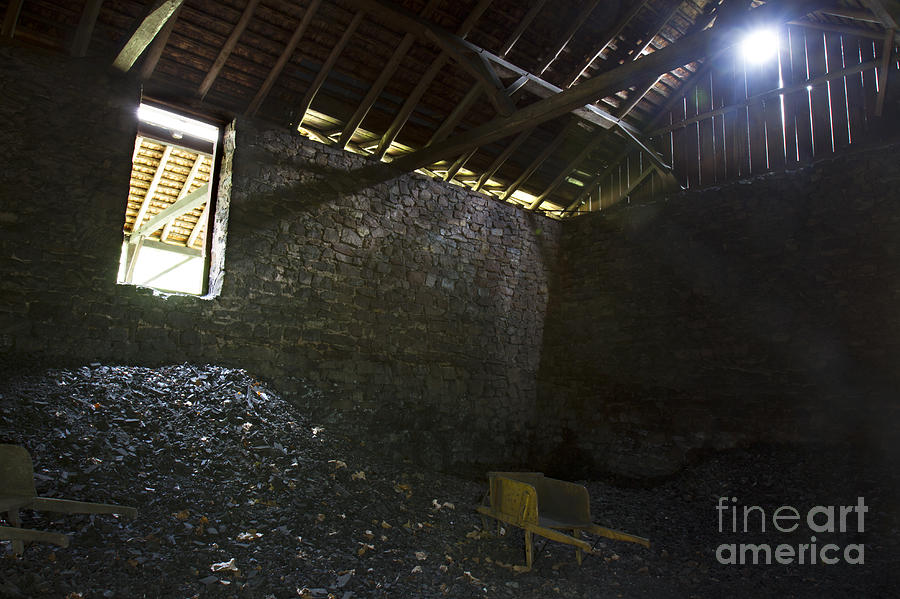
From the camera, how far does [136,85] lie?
653 centimetres

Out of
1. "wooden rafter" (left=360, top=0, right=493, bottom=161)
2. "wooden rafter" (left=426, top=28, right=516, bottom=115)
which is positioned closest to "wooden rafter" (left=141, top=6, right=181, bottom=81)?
"wooden rafter" (left=360, top=0, right=493, bottom=161)

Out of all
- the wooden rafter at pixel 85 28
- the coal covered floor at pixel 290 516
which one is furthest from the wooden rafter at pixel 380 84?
the coal covered floor at pixel 290 516

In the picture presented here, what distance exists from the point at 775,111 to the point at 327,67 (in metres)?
6.13

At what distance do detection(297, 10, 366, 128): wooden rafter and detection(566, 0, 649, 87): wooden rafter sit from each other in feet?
9.89

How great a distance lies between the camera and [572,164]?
9516mm

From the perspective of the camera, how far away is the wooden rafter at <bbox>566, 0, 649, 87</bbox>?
7.66 meters

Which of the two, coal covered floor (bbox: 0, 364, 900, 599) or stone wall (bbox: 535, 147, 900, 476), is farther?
stone wall (bbox: 535, 147, 900, 476)

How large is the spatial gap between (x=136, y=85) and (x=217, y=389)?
3.44 metres

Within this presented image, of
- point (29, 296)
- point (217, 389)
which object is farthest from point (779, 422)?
point (29, 296)

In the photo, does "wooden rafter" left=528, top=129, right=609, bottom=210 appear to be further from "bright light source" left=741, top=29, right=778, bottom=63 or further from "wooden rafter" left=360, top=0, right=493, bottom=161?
"wooden rafter" left=360, top=0, right=493, bottom=161

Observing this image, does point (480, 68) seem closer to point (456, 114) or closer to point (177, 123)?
point (456, 114)

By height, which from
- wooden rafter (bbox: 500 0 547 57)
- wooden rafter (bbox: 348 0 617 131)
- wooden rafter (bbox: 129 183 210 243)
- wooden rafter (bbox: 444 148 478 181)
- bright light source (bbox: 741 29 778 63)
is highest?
bright light source (bbox: 741 29 778 63)

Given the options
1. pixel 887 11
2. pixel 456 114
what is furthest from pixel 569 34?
pixel 887 11

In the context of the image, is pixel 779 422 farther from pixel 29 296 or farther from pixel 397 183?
pixel 29 296
